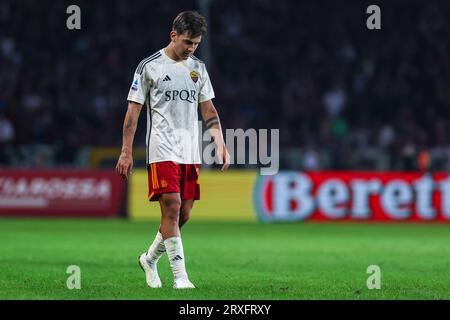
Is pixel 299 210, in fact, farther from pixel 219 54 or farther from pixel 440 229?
pixel 219 54

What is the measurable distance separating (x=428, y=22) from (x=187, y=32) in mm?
22864

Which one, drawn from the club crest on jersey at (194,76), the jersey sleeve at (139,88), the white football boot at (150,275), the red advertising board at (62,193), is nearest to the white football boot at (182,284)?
the white football boot at (150,275)

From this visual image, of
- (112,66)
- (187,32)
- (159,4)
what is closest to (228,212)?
(112,66)

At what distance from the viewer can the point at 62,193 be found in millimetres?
25484

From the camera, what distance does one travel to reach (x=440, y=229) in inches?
881

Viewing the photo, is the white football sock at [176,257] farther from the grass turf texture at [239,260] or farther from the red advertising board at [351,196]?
the red advertising board at [351,196]

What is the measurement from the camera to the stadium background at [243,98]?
25.2 metres

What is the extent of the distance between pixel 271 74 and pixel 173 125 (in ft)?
69.2

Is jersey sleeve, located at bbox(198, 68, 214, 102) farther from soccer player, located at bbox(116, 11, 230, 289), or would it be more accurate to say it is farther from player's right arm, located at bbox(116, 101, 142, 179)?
player's right arm, located at bbox(116, 101, 142, 179)

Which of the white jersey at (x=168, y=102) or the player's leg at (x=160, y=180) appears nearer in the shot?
the player's leg at (x=160, y=180)

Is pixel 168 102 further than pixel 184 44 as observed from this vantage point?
Yes

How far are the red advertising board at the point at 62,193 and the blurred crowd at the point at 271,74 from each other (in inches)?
73.4

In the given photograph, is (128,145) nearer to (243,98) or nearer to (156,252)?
(156,252)

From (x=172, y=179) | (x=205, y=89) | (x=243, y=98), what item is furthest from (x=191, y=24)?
(x=243, y=98)
